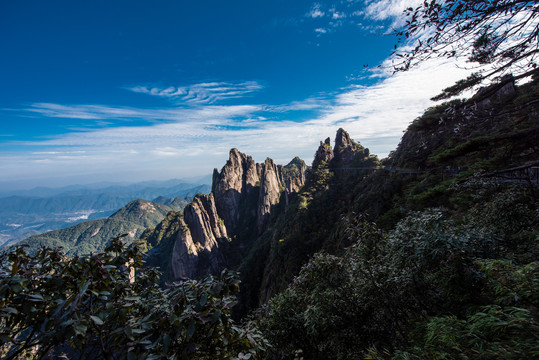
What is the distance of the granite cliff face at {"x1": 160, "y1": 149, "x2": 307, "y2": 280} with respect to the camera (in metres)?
60.6

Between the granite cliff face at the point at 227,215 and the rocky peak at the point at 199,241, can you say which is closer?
the rocky peak at the point at 199,241

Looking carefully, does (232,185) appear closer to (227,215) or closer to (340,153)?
(227,215)

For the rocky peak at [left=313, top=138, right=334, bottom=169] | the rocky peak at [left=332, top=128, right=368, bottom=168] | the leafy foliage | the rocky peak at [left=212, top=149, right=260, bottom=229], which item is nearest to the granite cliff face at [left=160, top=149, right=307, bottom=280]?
the rocky peak at [left=212, top=149, right=260, bottom=229]

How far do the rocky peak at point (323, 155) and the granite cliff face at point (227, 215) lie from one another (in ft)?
43.6

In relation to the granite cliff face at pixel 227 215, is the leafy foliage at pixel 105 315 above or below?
above

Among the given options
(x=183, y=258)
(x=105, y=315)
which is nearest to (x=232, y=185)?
(x=183, y=258)

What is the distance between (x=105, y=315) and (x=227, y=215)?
83.1 metres

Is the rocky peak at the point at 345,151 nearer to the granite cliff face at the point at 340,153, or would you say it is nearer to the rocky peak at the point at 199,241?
the granite cliff face at the point at 340,153

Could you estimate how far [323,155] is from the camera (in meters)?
56.5

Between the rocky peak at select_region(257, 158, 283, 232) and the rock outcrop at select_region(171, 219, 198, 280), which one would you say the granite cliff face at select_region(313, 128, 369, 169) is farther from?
the rock outcrop at select_region(171, 219, 198, 280)

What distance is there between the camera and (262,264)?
49375 mm

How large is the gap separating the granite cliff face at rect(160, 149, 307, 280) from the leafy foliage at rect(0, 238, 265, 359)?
5818 centimetres

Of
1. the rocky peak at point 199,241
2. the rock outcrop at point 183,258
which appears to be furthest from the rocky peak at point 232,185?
the rock outcrop at point 183,258

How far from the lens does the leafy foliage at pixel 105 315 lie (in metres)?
1.99
